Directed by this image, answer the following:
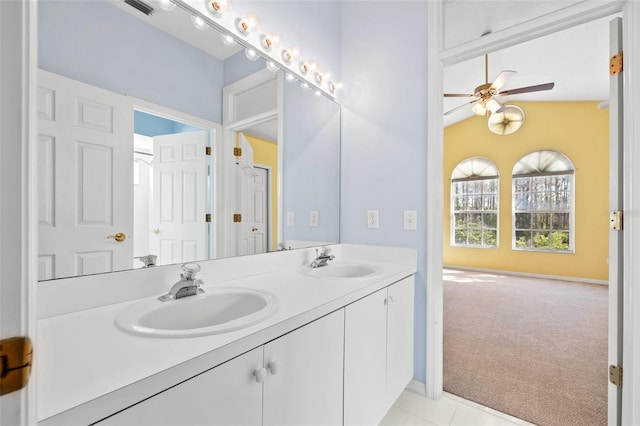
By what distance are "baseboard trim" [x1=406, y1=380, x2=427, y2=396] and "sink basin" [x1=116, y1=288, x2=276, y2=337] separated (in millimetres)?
1290

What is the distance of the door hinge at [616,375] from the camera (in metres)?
1.24

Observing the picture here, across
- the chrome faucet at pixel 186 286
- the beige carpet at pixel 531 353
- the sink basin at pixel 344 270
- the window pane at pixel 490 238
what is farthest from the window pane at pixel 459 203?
the chrome faucet at pixel 186 286

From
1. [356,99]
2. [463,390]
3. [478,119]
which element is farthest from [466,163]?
[463,390]

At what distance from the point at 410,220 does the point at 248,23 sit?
4.63ft

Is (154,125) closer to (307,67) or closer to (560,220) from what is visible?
(307,67)

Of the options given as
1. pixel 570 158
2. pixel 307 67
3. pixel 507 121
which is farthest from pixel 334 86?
pixel 570 158

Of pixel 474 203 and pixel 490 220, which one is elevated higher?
pixel 474 203

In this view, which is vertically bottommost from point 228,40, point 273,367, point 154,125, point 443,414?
point 443,414

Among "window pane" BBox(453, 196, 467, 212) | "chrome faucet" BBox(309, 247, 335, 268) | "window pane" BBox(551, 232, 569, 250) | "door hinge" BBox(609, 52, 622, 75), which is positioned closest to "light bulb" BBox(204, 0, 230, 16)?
"chrome faucet" BBox(309, 247, 335, 268)

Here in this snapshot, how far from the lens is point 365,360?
1213 mm

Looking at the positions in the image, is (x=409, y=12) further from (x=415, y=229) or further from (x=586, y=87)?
(x=586, y=87)

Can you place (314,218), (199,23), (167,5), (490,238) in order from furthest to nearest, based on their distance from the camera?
(490,238), (314,218), (199,23), (167,5)

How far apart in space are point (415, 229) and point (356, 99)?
1.02 m

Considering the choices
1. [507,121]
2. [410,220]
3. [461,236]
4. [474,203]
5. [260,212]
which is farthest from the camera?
[461,236]
